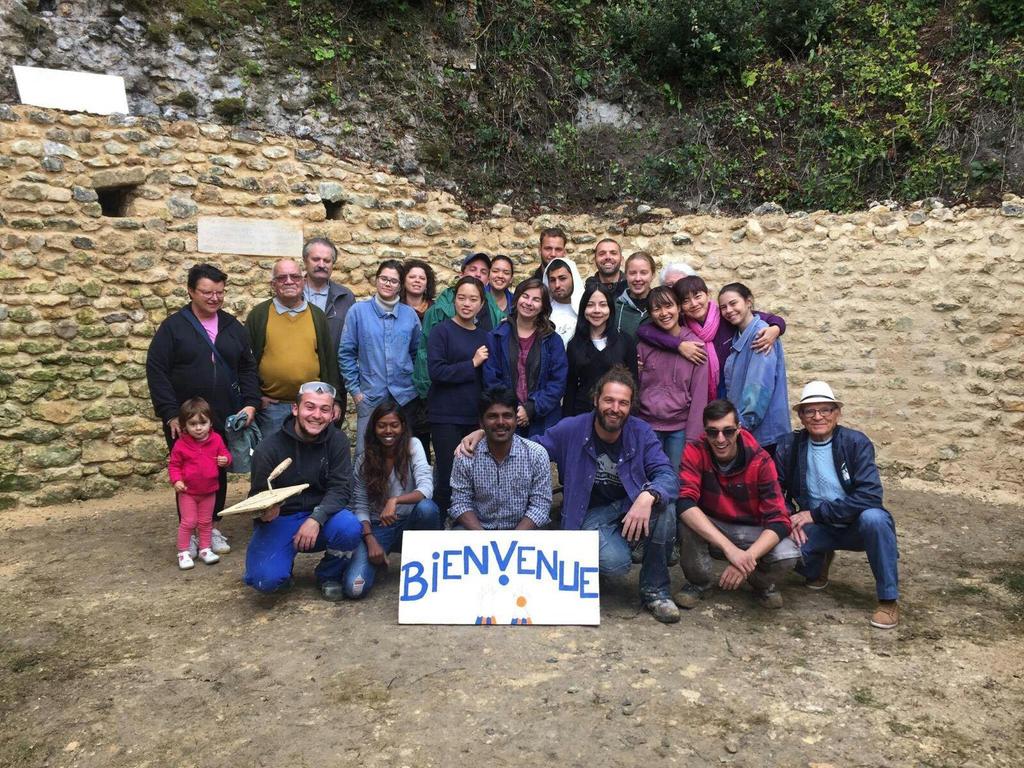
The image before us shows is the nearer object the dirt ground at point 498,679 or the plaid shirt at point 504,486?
the dirt ground at point 498,679

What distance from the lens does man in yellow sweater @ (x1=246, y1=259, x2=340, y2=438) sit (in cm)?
488

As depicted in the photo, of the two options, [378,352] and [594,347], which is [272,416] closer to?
[378,352]

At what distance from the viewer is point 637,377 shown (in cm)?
453

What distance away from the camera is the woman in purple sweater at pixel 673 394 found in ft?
14.4

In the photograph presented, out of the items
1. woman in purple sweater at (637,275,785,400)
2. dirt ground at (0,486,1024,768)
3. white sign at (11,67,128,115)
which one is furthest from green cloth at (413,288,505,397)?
white sign at (11,67,128,115)

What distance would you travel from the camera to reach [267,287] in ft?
21.6

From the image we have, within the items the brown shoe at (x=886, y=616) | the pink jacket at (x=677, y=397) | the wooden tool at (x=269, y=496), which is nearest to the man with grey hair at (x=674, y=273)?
the pink jacket at (x=677, y=397)

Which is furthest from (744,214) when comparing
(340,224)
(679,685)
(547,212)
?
(679,685)

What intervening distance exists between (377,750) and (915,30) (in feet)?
28.5

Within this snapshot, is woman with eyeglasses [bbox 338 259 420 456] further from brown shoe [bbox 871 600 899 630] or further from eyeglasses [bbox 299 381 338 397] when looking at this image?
brown shoe [bbox 871 600 899 630]

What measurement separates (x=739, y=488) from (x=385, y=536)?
6.16 feet

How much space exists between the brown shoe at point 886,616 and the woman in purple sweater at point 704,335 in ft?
4.61

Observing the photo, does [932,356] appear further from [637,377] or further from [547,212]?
[547,212]

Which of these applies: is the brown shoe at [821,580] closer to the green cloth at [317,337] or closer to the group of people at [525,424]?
the group of people at [525,424]
